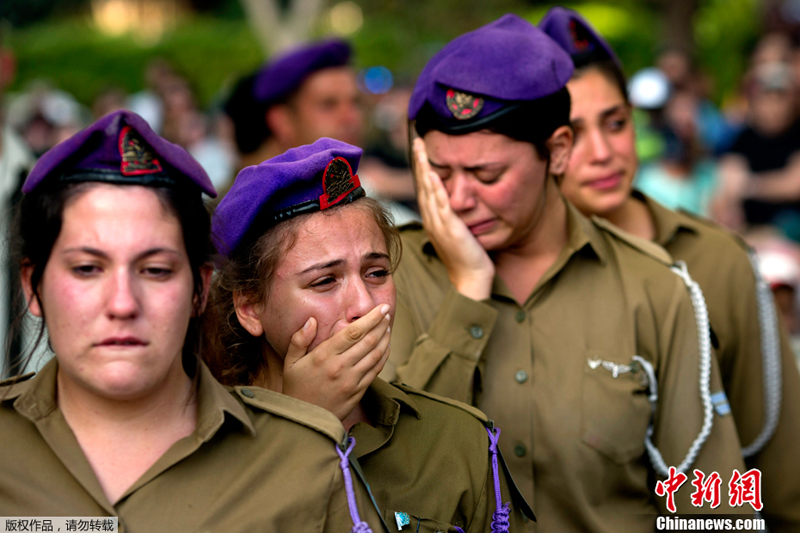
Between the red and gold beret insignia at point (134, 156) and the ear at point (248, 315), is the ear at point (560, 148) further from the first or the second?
the red and gold beret insignia at point (134, 156)

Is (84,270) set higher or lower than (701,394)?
higher

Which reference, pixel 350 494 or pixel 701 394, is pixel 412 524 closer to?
pixel 350 494

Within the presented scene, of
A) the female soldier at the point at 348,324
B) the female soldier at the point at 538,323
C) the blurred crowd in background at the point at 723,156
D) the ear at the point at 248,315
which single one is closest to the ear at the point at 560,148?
the female soldier at the point at 538,323

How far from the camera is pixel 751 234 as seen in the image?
8070 mm

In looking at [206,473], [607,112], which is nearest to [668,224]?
[607,112]

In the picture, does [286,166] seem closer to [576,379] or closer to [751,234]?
[576,379]

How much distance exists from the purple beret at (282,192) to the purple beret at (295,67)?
11.2 feet

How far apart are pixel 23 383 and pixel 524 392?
5.43ft

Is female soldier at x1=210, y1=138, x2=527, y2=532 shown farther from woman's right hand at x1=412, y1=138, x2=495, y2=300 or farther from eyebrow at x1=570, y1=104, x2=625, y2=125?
eyebrow at x1=570, y1=104, x2=625, y2=125

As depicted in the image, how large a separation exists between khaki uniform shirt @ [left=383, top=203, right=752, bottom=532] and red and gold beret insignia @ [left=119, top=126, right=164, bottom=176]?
1.26 meters

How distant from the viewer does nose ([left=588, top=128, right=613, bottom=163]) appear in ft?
12.8

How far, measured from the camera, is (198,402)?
7.45 feet

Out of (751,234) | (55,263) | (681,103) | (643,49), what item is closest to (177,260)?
(55,263)

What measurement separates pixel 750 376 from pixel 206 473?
2.52 metres
